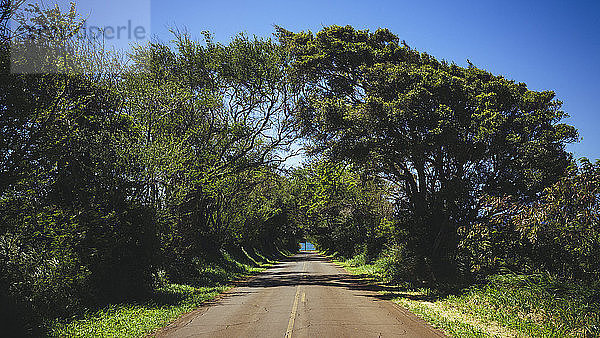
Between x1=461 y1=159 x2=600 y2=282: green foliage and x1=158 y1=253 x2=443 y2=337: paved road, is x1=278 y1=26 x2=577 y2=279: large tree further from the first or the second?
x1=158 y1=253 x2=443 y2=337: paved road

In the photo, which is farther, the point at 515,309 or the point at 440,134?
the point at 440,134

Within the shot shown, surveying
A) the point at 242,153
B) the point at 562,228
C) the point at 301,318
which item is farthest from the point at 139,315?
the point at 242,153

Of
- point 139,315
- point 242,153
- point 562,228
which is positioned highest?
point 242,153

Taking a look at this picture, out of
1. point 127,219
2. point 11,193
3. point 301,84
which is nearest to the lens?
point 11,193

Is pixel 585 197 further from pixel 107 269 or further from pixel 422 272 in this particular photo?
pixel 107 269

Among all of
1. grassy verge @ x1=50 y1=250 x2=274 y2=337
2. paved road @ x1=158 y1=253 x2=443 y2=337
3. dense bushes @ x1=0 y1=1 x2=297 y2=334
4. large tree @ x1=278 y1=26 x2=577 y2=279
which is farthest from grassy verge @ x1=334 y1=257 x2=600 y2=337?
dense bushes @ x1=0 y1=1 x2=297 y2=334

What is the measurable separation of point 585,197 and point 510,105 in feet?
29.6

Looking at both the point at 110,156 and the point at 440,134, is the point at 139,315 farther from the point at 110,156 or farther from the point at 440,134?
the point at 440,134

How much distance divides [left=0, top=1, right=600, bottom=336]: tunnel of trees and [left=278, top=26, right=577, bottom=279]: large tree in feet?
0.24

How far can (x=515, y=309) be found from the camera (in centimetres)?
1109

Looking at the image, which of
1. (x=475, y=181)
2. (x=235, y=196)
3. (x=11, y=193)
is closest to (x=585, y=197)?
(x=475, y=181)

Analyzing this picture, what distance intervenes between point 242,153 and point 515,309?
18.9 metres

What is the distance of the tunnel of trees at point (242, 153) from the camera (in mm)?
9695

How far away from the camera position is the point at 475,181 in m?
18.0
